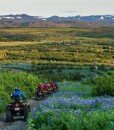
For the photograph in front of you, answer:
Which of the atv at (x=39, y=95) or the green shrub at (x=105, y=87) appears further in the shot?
the atv at (x=39, y=95)

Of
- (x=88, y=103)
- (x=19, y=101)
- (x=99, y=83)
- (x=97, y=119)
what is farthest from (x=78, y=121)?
(x=99, y=83)

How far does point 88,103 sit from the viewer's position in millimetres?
27219

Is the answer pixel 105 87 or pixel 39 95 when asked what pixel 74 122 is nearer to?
pixel 105 87

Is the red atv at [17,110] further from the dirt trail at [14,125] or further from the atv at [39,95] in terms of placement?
the atv at [39,95]

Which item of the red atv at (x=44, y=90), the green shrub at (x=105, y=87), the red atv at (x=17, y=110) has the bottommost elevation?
the red atv at (x=44, y=90)

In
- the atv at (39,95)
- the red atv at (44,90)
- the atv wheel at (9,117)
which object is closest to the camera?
the atv wheel at (9,117)

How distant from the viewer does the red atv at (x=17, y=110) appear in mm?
28469

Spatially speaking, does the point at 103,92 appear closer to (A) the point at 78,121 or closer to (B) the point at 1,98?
(B) the point at 1,98

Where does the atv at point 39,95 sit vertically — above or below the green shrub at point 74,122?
below

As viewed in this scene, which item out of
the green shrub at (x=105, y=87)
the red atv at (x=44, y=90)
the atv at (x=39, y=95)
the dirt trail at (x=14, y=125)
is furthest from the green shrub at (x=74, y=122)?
the red atv at (x=44, y=90)

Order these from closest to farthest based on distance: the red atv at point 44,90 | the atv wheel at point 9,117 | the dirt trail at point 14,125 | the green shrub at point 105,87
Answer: the dirt trail at point 14,125 < the atv wheel at point 9,117 < the green shrub at point 105,87 < the red atv at point 44,90

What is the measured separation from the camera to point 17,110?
28.5 metres

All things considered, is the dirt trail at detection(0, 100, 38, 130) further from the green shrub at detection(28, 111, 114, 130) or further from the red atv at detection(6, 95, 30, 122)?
the green shrub at detection(28, 111, 114, 130)

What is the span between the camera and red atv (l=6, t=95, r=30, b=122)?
28469 mm
